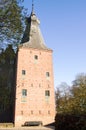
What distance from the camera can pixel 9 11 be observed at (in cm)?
1417

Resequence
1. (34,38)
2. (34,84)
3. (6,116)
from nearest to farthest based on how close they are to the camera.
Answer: (34,84), (6,116), (34,38)

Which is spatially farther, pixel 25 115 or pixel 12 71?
pixel 12 71

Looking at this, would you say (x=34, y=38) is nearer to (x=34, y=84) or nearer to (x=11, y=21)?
(x=34, y=84)

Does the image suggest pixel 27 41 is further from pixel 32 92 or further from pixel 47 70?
pixel 32 92

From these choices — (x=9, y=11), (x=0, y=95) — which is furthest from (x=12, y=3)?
(x=0, y=95)

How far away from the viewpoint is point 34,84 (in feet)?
121

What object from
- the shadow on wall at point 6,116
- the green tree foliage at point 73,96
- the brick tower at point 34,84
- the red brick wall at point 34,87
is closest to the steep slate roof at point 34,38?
the brick tower at point 34,84

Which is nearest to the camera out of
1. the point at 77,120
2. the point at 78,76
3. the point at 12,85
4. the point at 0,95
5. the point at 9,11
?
the point at 9,11

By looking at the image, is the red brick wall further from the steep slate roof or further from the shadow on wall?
the shadow on wall

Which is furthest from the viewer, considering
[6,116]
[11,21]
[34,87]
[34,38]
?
[34,38]

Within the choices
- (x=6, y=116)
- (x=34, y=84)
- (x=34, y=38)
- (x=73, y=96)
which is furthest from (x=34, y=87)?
(x=73, y=96)

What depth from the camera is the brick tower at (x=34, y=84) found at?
35250 mm

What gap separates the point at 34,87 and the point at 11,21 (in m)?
23.4

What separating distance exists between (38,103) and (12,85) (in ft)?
21.8
